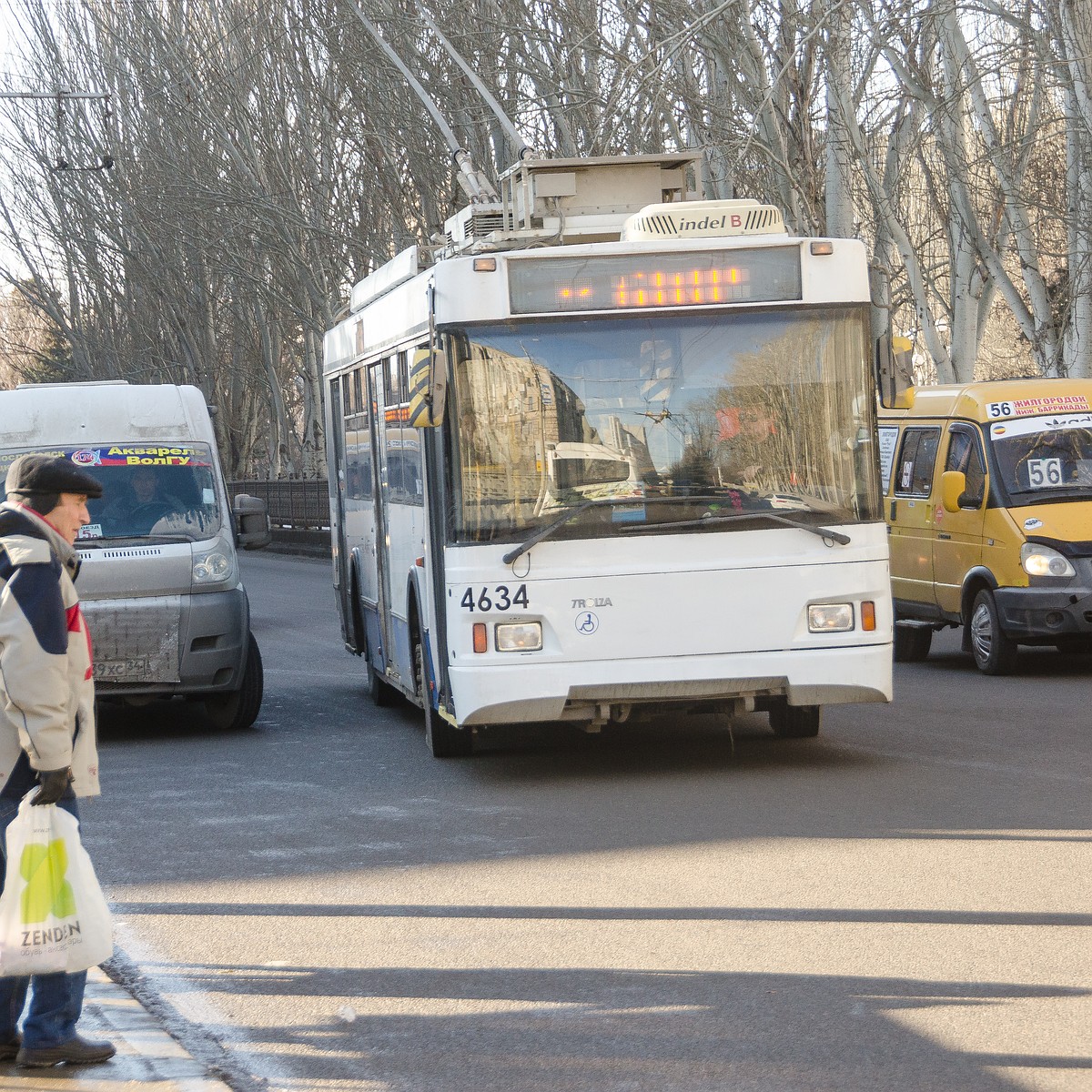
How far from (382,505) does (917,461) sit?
211 inches

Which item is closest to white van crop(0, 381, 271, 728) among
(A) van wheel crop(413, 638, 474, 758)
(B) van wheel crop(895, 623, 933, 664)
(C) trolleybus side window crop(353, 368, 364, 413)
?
(C) trolleybus side window crop(353, 368, 364, 413)

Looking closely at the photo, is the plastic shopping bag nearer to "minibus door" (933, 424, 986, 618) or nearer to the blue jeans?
the blue jeans

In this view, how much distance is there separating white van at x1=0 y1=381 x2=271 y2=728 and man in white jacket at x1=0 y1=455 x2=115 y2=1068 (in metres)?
6.98

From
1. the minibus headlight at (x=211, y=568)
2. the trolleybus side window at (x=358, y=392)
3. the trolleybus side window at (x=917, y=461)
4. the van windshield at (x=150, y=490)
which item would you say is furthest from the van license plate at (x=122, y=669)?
the trolleybus side window at (x=917, y=461)

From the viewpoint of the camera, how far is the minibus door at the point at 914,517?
50.9 feet

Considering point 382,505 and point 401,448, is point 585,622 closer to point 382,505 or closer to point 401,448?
point 401,448

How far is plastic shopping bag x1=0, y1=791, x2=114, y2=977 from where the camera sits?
16.2ft

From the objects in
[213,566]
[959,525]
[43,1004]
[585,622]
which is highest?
[213,566]

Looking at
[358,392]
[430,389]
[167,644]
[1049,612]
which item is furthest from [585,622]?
[1049,612]

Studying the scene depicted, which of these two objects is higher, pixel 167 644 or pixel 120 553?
pixel 120 553

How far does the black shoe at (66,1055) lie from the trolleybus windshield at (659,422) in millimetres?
4706

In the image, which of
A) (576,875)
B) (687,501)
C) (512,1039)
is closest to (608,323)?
(687,501)

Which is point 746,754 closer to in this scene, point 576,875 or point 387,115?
point 576,875

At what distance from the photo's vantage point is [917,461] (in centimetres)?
1577
